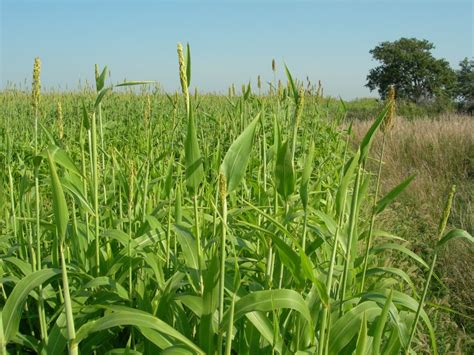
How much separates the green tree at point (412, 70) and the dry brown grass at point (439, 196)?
55.4 ft

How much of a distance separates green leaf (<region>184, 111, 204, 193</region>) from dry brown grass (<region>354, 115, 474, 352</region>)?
0.72m

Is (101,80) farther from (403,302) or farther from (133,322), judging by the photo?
(403,302)

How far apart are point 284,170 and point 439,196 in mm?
3390

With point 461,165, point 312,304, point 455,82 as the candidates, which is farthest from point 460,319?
point 455,82

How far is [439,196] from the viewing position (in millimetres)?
3896

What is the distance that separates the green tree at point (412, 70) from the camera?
2231 cm

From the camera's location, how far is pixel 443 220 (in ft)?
2.80

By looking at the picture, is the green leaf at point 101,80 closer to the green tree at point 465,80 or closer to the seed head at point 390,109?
the seed head at point 390,109

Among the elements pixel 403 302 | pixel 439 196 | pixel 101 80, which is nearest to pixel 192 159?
pixel 101 80

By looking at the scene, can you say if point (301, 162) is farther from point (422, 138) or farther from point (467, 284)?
point (422, 138)

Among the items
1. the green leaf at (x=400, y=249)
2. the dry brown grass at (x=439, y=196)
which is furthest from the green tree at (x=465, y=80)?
the green leaf at (x=400, y=249)

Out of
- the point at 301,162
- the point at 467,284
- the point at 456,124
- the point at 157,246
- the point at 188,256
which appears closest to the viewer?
the point at 188,256

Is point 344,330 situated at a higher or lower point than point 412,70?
lower

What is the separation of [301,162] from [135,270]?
1705 millimetres
